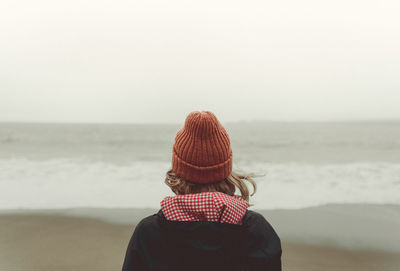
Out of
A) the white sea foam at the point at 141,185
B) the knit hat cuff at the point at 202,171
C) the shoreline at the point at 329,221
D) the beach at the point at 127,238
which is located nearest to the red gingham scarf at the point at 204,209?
the knit hat cuff at the point at 202,171

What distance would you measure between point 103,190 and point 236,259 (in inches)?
253

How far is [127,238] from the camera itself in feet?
13.1

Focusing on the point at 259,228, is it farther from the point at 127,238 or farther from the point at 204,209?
the point at 127,238

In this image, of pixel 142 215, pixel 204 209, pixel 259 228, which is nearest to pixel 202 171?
pixel 204 209

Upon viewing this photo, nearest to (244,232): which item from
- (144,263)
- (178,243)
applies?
(178,243)

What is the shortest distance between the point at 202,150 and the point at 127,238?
3286mm

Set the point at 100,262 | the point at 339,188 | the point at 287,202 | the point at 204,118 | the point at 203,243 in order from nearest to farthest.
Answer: the point at 203,243 → the point at 204,118 → the point at 100,262 → the point at 287,202 → the point at 339,188

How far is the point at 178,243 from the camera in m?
1.05

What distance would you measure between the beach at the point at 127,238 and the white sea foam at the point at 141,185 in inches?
24.2

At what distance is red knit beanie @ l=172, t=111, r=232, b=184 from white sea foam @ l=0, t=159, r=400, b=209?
469cm

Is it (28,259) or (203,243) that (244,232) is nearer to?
(203,243)

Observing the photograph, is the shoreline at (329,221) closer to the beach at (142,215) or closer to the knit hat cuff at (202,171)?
the beach at (142,215)

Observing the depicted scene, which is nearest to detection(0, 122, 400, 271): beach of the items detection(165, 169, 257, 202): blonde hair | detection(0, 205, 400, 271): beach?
detection(0, 205, 400, 271): beach

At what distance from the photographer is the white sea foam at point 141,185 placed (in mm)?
5977
